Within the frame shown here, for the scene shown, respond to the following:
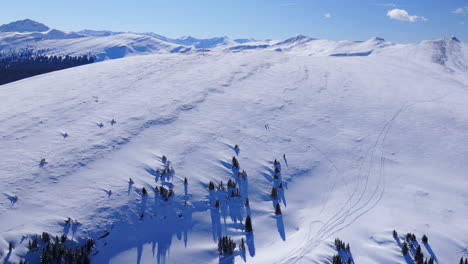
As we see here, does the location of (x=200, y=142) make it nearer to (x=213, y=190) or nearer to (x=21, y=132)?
(x=213, y=190)

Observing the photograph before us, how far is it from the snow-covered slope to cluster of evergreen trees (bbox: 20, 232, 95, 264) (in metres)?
0.43

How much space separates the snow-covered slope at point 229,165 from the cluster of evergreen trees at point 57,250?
1.41ft

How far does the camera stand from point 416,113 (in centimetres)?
2886

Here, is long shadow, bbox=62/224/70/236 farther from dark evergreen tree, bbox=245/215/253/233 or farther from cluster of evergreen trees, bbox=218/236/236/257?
dark evergreen tree, bbox=245/215/253/233

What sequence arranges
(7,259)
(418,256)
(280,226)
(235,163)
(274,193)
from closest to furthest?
(7,259) < (418,256) < (280,226) < (274,193) < (235,163)

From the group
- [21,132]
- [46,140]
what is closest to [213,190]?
[46,140]

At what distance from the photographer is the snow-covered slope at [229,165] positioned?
13.5 meters

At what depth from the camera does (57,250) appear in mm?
11828

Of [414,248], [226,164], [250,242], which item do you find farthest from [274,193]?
[414,248]

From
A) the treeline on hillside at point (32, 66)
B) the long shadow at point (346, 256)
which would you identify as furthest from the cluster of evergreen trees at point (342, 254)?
the treeline on hillside at point (32, 66)

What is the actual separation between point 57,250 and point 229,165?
9.81m

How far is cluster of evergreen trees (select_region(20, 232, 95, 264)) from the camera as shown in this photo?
1173cm

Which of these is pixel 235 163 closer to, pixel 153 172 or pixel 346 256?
pixel 153 172

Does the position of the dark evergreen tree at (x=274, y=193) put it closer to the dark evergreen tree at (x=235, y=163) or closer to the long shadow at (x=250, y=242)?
the dark evergreen tree at (x=235, y=163)
